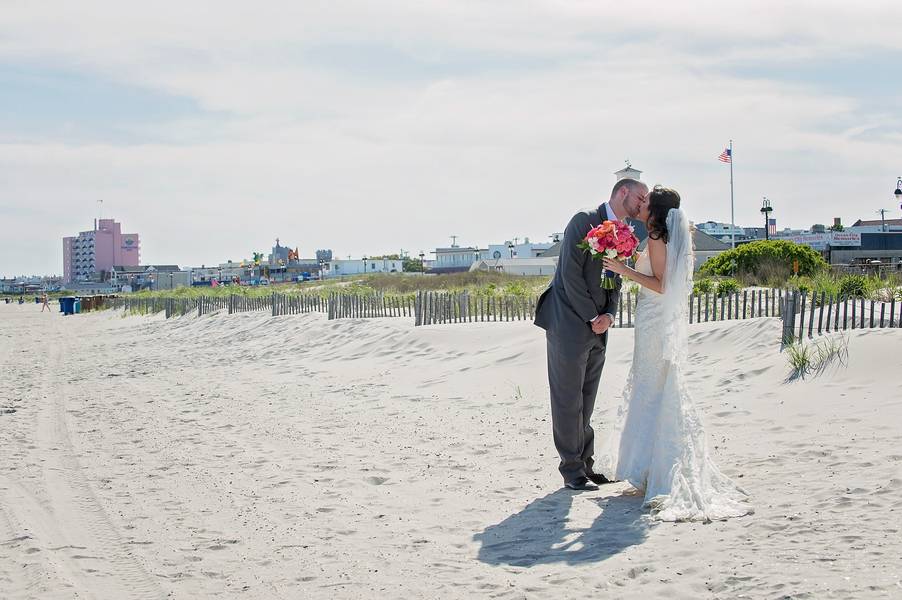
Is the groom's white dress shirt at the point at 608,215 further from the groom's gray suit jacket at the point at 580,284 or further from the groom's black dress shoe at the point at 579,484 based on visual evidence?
the groom's black dress shoe at the point at 579,484

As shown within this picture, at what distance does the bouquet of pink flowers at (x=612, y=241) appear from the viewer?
580 cm

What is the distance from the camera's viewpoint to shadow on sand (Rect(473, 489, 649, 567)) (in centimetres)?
493

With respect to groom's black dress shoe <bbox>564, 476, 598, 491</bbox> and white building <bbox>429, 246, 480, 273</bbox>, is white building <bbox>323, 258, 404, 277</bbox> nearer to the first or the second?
white building <bbox>429, 246, 480, 273</bbox>

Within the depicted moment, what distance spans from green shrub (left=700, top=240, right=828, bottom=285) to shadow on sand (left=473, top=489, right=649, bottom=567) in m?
19.6

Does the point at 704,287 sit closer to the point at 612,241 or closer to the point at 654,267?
the point at 654,267

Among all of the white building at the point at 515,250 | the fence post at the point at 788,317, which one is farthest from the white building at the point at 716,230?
the fence post at the point at 788,317

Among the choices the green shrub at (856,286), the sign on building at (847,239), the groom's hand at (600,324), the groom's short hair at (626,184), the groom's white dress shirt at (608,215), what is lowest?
the groom's hand at (600,324)

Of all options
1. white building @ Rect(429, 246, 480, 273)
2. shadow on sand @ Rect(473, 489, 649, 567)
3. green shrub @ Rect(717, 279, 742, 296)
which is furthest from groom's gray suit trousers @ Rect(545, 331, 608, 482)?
white building @ Rect(429, 246, 480, 273)

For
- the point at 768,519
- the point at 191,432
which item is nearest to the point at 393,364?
the point at 191,432

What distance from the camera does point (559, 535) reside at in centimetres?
530

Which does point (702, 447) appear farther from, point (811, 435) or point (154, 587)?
point (154, 587)

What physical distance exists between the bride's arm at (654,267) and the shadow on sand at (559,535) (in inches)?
57.2

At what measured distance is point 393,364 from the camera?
15.3 m

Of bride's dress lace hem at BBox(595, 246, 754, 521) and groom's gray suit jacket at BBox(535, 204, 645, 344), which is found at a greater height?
groom's gray suit jacket at BBox(535, 204, 645, 344)
